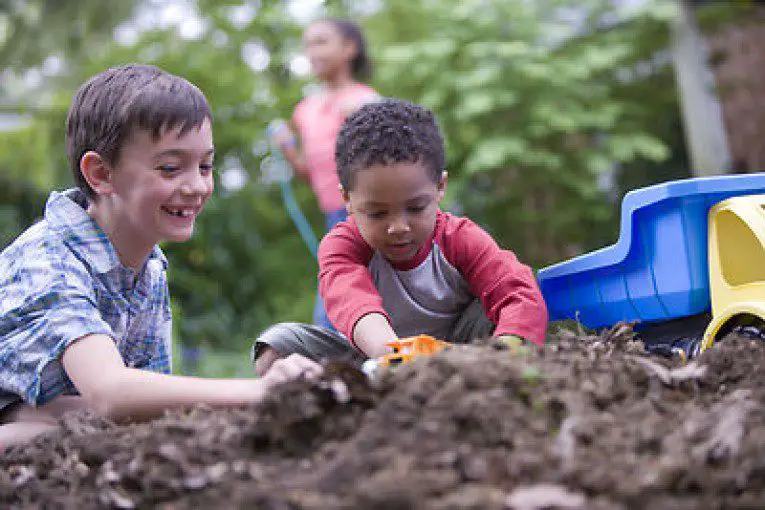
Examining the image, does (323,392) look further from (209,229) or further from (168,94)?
(209,229)

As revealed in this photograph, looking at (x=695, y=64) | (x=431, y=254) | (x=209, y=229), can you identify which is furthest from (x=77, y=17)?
(x=431, y=254)

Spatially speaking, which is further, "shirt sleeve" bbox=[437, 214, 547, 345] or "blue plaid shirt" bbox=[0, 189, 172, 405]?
"shirt sleeve" bbox=[437, 214, 547, 345]

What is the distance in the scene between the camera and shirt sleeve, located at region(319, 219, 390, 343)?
2082 millimetres

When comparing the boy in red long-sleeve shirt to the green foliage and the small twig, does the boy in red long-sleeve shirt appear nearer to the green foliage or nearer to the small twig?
the small twig

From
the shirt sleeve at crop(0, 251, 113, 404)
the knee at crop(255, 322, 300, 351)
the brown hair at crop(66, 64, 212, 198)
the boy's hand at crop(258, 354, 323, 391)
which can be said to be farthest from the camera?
the knee at crop(255, 322, 300, 351)

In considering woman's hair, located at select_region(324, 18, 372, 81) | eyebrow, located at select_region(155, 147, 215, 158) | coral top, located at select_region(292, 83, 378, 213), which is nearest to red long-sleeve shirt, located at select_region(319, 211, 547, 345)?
eyebrow, located at select_region(155, 147, 215, 158)

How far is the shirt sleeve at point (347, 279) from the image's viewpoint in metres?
2.08

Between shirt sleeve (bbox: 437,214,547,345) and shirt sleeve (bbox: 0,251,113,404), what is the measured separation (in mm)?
992

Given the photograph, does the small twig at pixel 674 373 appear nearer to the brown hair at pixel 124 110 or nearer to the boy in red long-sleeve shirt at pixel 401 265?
the boy in red long-sleeve shirt at pixel 401 265

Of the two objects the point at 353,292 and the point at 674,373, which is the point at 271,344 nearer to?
the point at 353,292

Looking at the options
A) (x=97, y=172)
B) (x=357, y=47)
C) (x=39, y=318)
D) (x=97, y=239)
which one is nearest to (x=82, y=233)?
(x=97, y=239)

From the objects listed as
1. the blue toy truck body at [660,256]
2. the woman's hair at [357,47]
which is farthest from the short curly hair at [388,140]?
the woman's hair at [357,47]

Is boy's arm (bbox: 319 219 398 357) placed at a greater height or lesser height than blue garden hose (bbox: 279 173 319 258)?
lesser

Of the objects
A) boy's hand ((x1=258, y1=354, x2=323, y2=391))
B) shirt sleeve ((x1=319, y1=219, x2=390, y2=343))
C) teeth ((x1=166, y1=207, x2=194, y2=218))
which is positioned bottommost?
boy's hand ((x1=258, y1=354, x2=323, y2=391))
